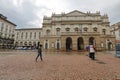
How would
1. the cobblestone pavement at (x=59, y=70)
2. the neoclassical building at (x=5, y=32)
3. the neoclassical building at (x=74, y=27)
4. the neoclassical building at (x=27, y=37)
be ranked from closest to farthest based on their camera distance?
1. the cobblestone pavement at (x=59, y=70)
2. the neoclassical building at (x=74, y=27)
3. the neoclassical building at (x=5, y=32)
4. the neoclassical building at (x=27, y=37)

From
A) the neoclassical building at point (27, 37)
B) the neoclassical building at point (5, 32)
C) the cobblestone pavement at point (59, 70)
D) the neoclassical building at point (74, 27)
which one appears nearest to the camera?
the cobblestone pavement at point (59, 70)

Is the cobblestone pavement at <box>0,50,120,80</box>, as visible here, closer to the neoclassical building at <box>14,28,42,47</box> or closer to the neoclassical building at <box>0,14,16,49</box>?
the neoclassical building at <box>0,14,16,49</box>

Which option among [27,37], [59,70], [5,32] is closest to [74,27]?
[5,32]

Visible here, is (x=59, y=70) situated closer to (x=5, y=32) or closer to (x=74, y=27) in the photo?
(x=74, y=27)

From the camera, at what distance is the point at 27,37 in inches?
2581

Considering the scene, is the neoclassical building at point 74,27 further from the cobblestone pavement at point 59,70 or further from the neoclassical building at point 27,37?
the cobblestone pavement at point 59,70

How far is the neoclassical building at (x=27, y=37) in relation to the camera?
6475 centimetres

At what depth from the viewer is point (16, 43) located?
66.2 meters

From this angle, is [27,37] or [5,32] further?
[27,37]

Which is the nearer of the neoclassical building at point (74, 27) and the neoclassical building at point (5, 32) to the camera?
the neoclassical building at point (74, 27)

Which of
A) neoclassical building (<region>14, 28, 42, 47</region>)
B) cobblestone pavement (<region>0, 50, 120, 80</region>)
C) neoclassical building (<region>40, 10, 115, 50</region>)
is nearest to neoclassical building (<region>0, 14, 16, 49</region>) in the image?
neoclassical building (<region>14, 28, 42, 47</region>)

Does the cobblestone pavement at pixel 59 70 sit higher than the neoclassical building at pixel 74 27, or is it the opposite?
the neoclassical building at pixel 74 27

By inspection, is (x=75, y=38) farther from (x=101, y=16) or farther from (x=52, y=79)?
(x=52, y=79)

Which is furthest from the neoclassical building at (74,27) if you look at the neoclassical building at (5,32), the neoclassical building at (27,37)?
the neoclassical building at (27,37)
